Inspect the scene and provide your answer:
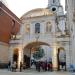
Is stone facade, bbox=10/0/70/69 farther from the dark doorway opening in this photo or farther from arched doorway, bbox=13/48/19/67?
arched doorway, bbox=13/48/19/67

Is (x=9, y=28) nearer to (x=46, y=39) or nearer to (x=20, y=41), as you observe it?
(x=20, y=41)

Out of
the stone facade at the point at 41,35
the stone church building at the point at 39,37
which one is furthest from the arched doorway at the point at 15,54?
the stone facade at the point at 41,35

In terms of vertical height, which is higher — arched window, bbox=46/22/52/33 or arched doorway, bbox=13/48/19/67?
arched window, bbox=46/22/52/33

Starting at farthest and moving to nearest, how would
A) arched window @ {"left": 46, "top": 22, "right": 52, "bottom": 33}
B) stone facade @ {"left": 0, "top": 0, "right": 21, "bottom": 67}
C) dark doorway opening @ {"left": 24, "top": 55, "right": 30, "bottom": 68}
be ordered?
dark doorway opening @ {"left": 24, "top": 55, "right": 30, "bottom": 68}, arched window @ {"left": 46, "top": 22, "right": 52, "bottom": 33}, stone facade @ {"left": 0, "top": 0, "right": 21, "bottom": 67}

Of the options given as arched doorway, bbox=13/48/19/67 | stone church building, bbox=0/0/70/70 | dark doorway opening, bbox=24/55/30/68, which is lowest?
dark doorway opening, bbox=24/55/30/68

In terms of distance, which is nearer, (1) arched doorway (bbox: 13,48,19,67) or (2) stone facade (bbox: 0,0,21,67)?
(2) stone facade (bbox: 0,0,21,67)

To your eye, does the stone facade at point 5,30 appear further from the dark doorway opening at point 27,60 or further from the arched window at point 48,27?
the arched window at point 48,27

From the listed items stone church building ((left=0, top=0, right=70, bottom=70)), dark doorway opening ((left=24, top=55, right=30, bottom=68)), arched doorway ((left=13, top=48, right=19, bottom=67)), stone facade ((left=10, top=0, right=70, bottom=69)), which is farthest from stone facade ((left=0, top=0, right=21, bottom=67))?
dark doorway opening ((left=24, top=55, right=30, bottom=68))

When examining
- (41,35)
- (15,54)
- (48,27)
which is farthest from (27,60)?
(48,27)

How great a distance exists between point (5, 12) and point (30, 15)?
172 inches

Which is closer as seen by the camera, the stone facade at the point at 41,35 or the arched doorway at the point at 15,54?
the stone facade at the point at 41,35

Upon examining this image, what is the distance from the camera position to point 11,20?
4403 centimetres

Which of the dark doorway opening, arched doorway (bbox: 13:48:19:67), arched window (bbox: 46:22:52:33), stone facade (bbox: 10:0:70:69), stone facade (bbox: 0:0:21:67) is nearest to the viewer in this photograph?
stone facade (bbox: 10:0:70:69)

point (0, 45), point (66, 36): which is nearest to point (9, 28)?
point (0, 45)
